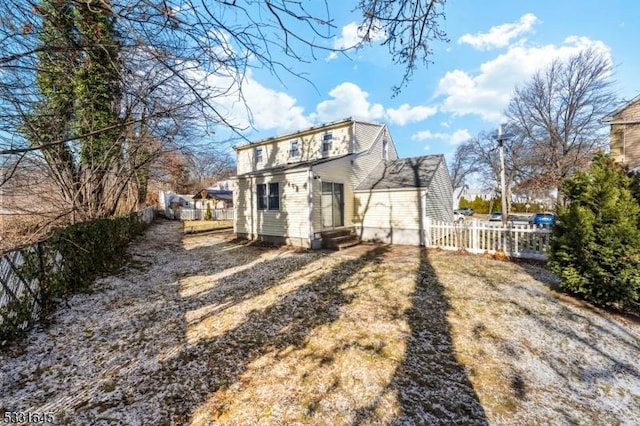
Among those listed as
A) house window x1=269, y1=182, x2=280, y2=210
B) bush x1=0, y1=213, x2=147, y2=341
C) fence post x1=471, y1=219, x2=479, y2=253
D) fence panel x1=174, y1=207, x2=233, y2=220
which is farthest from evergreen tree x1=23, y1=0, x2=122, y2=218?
fence panel x1=174, y1=207, x2=233, y2=220

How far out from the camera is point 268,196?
38.8ft

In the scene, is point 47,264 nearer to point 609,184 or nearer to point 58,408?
point 58,408

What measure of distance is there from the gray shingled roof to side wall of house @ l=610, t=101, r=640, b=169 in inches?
253

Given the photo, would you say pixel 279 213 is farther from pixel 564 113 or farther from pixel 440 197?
pixel 564 113

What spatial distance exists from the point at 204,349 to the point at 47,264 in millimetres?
3564

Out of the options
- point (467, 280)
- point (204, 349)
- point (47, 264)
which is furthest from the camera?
point (467, 280)

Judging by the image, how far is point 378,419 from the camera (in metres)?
2.45

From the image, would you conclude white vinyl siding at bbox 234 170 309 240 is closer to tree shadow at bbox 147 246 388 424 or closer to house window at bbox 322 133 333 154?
house window at bbox 322 133 333 154

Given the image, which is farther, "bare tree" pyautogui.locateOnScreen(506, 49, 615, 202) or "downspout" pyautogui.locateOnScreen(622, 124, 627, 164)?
"bare tree" pyautogui.locateOnScreen(506, 49, 615, 202)

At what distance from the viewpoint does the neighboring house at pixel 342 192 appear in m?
10.8

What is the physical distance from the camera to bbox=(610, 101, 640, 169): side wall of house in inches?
411

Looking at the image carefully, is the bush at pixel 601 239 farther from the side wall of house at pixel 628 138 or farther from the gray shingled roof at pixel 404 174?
the side wall of house at pixel 628 138

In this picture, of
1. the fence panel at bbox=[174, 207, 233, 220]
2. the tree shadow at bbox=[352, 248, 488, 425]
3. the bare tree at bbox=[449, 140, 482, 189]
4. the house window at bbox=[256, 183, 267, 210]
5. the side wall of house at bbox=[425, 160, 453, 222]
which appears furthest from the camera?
the bare tree at bbox=[449, 140, 482, 189]

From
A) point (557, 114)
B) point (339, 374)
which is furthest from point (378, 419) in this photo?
point (557, 114)
